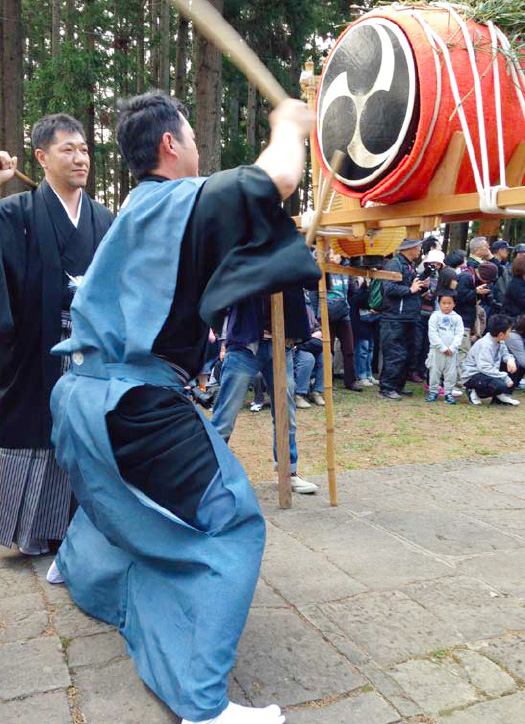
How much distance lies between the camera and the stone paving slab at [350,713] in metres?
1.91

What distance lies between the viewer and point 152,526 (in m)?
1.95

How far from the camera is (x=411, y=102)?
246 cm

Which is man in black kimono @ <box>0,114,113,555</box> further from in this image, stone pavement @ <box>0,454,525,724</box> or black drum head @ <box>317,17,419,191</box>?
black drum head @ <box>317,17,419,191</box>

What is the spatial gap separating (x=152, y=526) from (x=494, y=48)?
206 centimetres

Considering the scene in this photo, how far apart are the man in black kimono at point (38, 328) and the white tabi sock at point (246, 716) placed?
1.47 metres

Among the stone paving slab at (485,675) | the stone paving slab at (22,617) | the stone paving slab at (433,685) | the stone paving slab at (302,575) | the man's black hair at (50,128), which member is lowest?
the stone paving slab at (302,575)

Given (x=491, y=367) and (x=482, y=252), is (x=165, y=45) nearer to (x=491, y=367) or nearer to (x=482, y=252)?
(x=482, y=252)

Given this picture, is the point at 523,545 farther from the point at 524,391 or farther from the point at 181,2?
the point at 524,391

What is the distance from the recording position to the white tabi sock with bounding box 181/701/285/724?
1.82 m

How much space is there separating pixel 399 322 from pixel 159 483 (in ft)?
20.0

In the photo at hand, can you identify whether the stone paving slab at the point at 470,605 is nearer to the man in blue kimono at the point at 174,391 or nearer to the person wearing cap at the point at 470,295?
the man in blue kimono at the point at 174,391

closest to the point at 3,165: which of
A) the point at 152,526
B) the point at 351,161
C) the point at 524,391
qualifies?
the point at 351,161

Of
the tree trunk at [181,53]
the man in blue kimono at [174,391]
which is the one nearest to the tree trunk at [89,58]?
Answer: the tree trunk at [181,53]

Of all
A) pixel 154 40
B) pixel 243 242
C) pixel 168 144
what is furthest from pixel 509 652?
pixel 154 40
